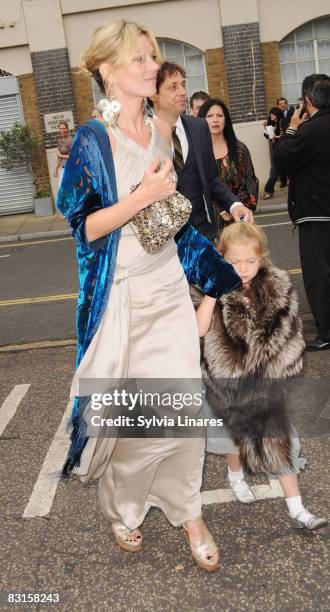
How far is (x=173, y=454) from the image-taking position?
2.80 m

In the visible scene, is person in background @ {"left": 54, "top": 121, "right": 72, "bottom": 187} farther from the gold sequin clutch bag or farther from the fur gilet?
the gold sequin clutch bag

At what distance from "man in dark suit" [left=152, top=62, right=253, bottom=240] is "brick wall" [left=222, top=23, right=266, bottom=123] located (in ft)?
39.6

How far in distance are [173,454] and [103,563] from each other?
0.59m

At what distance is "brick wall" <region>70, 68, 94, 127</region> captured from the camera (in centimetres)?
1555

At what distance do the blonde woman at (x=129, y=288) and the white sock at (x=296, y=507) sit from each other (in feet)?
1.34

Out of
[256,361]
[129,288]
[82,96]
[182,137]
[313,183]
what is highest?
[82,96]

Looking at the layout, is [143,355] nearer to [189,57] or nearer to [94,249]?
[94,249]

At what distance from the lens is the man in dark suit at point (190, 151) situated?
397 centimetres

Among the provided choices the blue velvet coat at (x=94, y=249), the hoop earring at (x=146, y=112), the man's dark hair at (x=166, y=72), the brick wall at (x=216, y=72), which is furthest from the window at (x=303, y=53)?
the blue velvet coat at (x=94, y=249)

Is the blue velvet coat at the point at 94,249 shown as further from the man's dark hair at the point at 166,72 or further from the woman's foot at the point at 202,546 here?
the man's dark hair at the point at 166,72

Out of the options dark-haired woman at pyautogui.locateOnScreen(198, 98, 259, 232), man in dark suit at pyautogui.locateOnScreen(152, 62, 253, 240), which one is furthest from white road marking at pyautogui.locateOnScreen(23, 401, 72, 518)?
dark-haired woman at pyautogui.locateOnScreen(198, 98, 259, 232)

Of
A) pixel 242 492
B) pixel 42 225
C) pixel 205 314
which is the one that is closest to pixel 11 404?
pixel 242 492

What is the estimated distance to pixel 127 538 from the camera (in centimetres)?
300

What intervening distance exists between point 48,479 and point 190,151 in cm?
198
